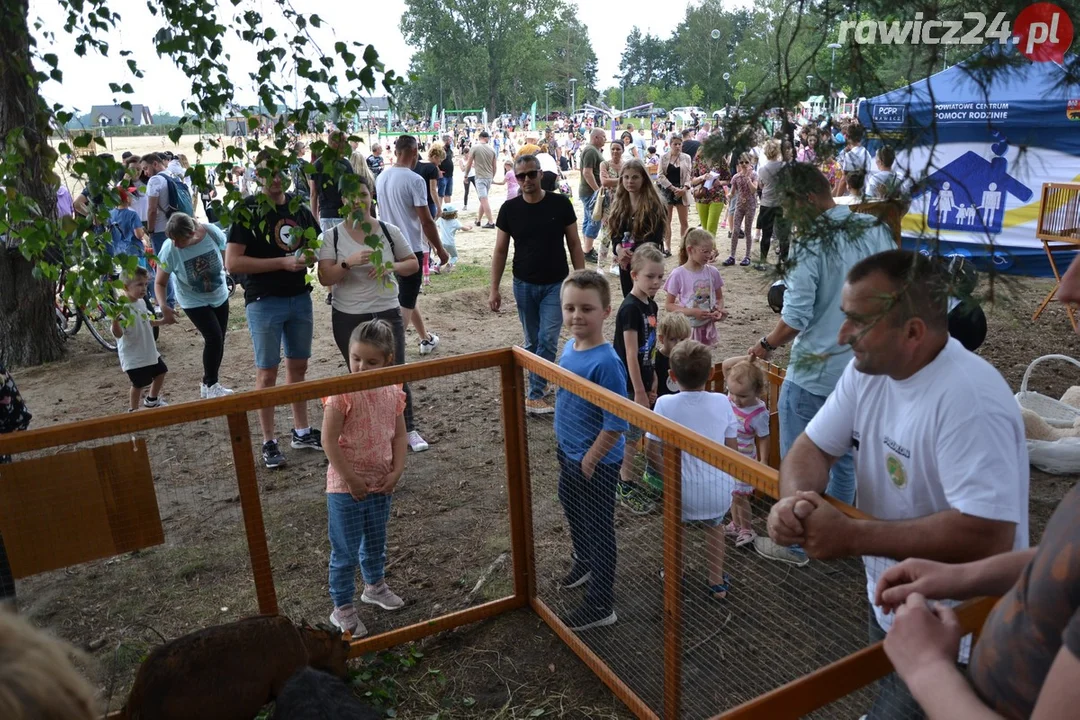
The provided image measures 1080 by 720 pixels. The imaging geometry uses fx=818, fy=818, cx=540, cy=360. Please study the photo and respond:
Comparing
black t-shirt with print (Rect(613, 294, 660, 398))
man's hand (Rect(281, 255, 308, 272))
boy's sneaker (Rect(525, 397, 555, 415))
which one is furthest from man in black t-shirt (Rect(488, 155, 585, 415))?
man's hand (Rect(281, 255, 308, 272))

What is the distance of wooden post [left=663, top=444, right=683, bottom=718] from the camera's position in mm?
2807

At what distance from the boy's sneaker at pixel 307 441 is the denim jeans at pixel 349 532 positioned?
2242 millimetres

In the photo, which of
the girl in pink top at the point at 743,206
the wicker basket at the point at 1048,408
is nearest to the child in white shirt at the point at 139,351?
the wicker basket at the point at 1048,408

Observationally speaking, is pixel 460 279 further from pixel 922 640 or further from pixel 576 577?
pixel 922 640

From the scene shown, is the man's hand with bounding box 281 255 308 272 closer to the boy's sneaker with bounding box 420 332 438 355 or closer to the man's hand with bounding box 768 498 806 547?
the boy's sneaker with bounding box 420 332 438 355

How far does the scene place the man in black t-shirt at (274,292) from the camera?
532 centimetres

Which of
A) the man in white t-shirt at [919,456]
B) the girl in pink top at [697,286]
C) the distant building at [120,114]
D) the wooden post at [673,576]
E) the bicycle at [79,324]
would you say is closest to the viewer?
the man in white t-shirt at [919,456]

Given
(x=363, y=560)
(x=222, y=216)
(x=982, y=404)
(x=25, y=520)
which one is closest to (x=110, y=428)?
(x=25, y=520)

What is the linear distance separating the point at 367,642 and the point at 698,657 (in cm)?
147

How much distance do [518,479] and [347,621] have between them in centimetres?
102

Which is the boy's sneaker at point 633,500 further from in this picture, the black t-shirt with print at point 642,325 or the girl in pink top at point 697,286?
the girl in pink top at point 697,286

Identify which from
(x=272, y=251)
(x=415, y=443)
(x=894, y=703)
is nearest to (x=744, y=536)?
(x=894, y=703)

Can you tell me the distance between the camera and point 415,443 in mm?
5777

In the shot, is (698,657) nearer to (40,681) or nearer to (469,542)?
(469,542)
